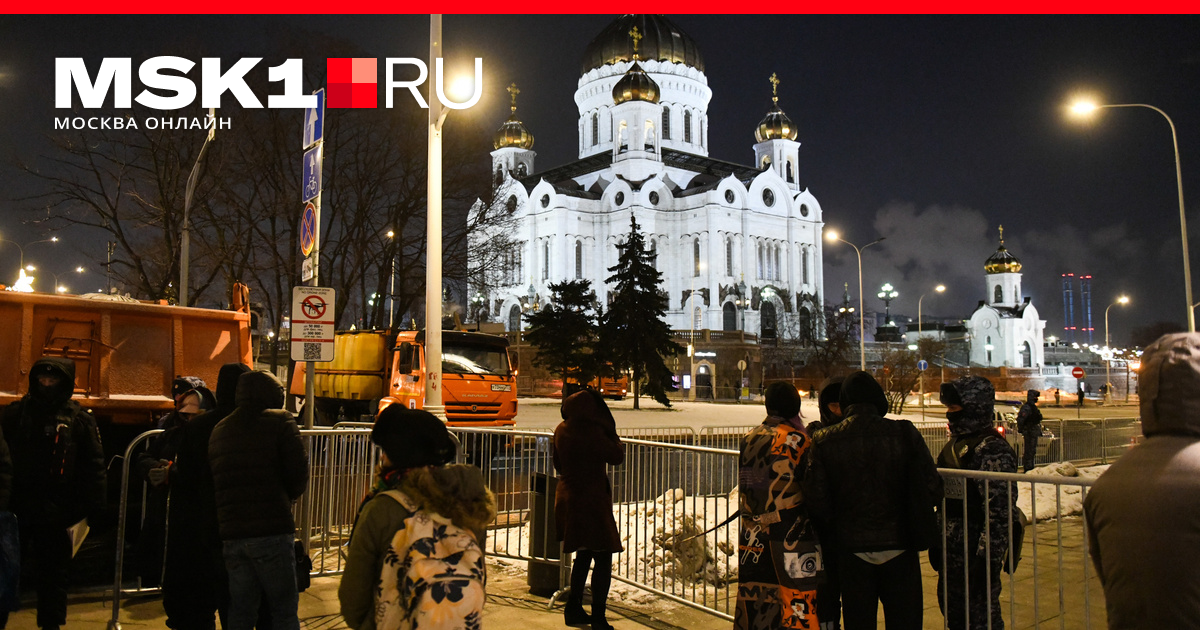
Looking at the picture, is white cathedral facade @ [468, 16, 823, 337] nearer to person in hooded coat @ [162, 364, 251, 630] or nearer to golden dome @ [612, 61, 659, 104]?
golden dome @ [612, 61, 659, 104]

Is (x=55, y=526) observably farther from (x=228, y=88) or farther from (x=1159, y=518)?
(x=228, y=88)

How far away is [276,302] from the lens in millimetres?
23875

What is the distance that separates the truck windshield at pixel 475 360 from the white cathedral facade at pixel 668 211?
55.7 meters

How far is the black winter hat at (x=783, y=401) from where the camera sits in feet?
15.4

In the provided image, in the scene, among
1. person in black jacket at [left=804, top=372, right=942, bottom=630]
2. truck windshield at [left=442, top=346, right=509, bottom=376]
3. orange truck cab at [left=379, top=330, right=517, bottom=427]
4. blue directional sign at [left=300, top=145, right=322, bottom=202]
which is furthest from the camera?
truck windshield at [left=442, top=346, right=509, bottom=376]

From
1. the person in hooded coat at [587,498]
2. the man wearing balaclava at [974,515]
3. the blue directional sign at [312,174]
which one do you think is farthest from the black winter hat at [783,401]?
the blue directional sign at [312,174]

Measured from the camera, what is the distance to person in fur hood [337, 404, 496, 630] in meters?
2.91

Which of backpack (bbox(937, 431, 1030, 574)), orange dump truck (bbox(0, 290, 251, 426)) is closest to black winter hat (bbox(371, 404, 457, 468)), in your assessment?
backpack (bbox(937, 431, 1030, 574))

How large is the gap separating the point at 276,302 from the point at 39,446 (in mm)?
19562

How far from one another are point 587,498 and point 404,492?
3.20 meters

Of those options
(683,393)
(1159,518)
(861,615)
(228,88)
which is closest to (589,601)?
(861,615)

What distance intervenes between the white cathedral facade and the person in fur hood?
7086 centimetres

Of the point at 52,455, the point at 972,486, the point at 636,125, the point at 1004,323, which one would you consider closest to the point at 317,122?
the point at 52,455

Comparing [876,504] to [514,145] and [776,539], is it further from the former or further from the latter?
[514,145]
